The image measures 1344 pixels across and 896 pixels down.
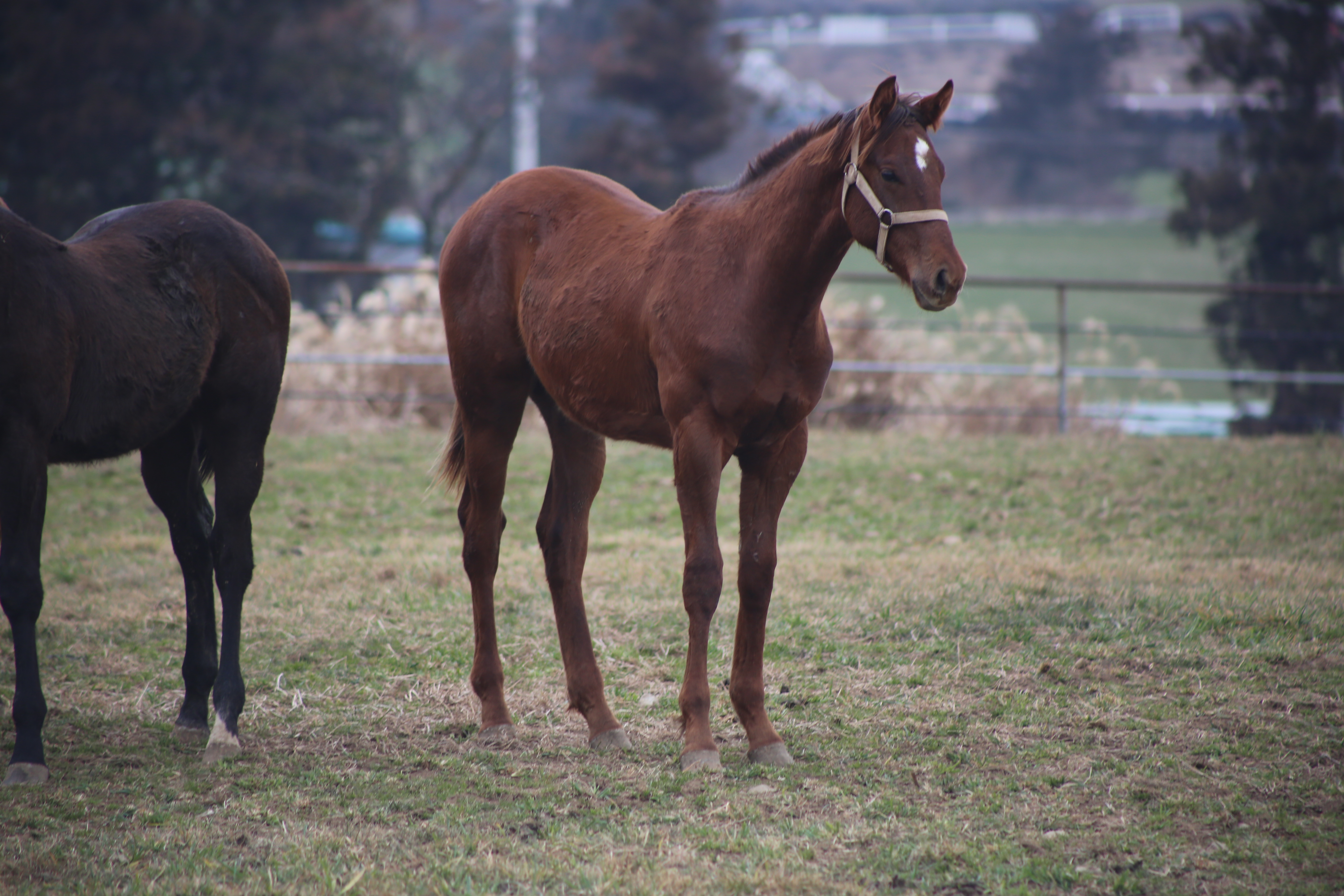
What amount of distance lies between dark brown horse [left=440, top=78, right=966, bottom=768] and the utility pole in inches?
765

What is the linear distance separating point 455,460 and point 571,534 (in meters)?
0.75

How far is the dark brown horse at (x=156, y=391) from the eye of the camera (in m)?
3.66

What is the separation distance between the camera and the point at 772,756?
3.87 meters

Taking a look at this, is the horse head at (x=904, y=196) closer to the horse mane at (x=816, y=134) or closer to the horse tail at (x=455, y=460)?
the horse mane at (x=816, y=134)

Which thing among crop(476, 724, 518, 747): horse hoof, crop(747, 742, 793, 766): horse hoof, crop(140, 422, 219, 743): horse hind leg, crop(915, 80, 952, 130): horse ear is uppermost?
crop(915, 80, 952, 130): horse ear

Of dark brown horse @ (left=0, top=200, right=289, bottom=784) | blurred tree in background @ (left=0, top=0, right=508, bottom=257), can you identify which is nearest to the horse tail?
dark brown horse @ (left=0, top=200, right=289, bottom=784)

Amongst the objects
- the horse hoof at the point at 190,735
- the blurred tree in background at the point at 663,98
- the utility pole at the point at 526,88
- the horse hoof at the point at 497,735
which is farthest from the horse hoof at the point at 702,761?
the utility pole at the point at 526,88

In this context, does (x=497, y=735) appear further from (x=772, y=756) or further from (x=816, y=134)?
(x=816, y=134)

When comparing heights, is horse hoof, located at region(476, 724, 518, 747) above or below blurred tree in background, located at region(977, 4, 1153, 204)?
below

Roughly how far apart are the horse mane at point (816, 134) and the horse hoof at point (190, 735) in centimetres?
282

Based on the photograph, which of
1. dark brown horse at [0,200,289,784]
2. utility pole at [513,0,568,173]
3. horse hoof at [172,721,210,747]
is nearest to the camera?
dark brown horse at [0,200,289,784]

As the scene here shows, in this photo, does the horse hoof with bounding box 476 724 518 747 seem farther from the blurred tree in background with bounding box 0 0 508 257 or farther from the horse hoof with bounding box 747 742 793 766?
the blurred tree in background with bounding box 0 0 508 257

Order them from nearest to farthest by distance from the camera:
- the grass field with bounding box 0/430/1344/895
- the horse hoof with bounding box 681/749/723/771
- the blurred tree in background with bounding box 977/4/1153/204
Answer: the grass field with bounding box 0/430/1344/895 < the horse hoof with bounding box 681/749/723/771 < the blurred tree in background with bounding box 977/4/1153/204

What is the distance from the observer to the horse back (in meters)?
3.73
